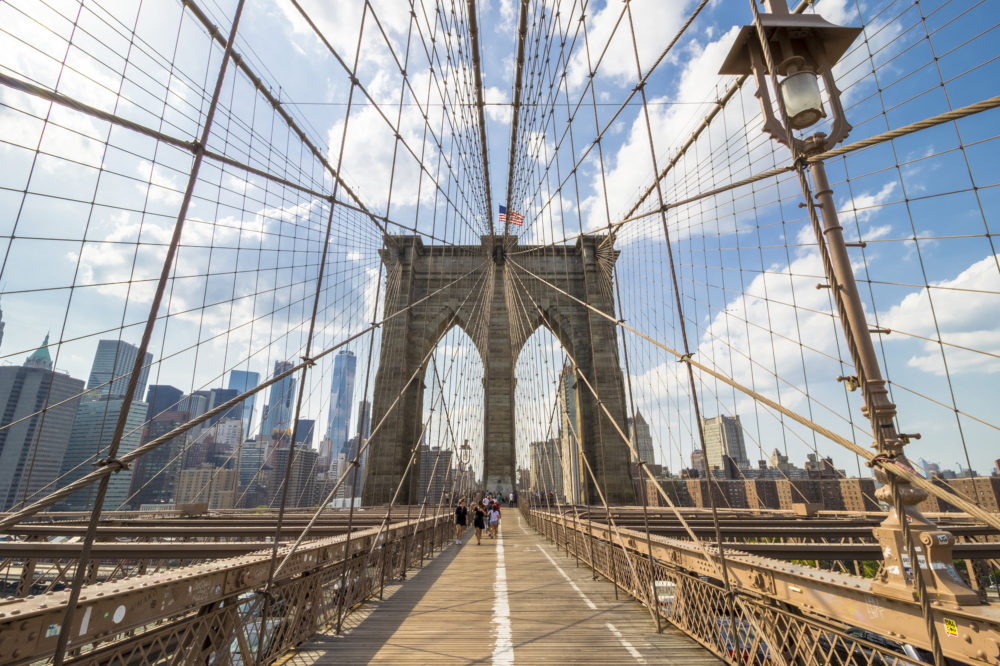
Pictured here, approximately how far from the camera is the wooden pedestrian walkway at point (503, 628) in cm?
340

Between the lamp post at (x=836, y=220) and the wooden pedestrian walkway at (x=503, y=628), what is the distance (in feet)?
6.19

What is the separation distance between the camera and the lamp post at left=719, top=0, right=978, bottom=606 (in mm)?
1961

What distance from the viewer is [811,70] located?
9.21 ft

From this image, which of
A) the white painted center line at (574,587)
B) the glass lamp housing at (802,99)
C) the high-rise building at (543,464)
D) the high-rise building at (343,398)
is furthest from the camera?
the high-rise building at (343,398)

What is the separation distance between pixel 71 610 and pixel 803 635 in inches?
135

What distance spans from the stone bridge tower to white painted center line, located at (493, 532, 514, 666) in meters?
16.3

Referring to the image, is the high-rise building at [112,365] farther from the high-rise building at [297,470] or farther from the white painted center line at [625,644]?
the white painted center line at [625,644]

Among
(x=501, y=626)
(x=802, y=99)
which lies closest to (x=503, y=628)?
(x=501, y=626)

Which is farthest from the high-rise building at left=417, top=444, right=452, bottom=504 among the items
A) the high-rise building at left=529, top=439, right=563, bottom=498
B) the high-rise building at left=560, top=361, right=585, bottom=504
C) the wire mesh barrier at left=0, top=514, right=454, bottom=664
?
the wire mesh barrier at left=0, top=514, right=454, bottom=664

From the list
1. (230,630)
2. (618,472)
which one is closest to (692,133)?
(230,630)

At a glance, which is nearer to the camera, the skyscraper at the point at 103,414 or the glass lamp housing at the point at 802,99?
the glass lamp housing at the point at 802,99

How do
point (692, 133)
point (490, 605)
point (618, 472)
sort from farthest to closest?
point (618, 472) < point (692, 133) < point (490, 605)

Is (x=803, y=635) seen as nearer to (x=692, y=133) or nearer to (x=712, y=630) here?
(x=712, y=630)

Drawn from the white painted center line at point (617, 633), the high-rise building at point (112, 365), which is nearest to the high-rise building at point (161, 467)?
the high-rise building at point (112, 365)
